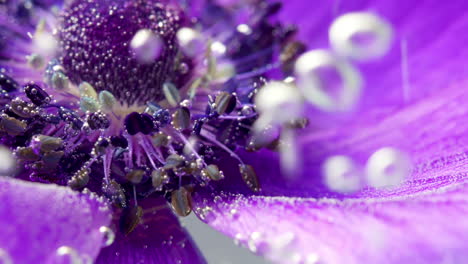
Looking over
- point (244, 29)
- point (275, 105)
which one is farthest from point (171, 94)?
point (244, 29)

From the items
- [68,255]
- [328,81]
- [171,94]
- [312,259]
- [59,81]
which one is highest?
[59,81]

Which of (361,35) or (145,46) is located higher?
(145,46)

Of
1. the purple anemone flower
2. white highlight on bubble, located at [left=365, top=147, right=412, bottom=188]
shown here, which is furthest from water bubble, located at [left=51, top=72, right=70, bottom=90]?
white highlight on bubble, located at [left=365, top=147, right=412, bottom=188]

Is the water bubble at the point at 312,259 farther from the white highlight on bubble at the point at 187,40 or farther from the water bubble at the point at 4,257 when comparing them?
the white highlight on bubble at the point at 187,40

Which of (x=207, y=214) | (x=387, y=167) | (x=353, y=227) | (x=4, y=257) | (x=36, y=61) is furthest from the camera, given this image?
(x=36, y=61)

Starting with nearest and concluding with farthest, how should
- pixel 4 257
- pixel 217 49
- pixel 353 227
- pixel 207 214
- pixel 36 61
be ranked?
pixel 4 257 → pixel 353 227 → pixel 207 214 → pixel 36 61 → pixel 217 49

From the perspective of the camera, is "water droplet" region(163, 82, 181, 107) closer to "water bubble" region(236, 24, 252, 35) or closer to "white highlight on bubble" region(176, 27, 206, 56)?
"white highlight on bubble" region(176, 27, 206, 56)

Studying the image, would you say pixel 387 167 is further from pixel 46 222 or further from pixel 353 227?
pixel 46 222

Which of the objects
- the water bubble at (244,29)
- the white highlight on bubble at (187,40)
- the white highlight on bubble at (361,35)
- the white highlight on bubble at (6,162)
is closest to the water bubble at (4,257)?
the white highlight on bubble at (6,162)
